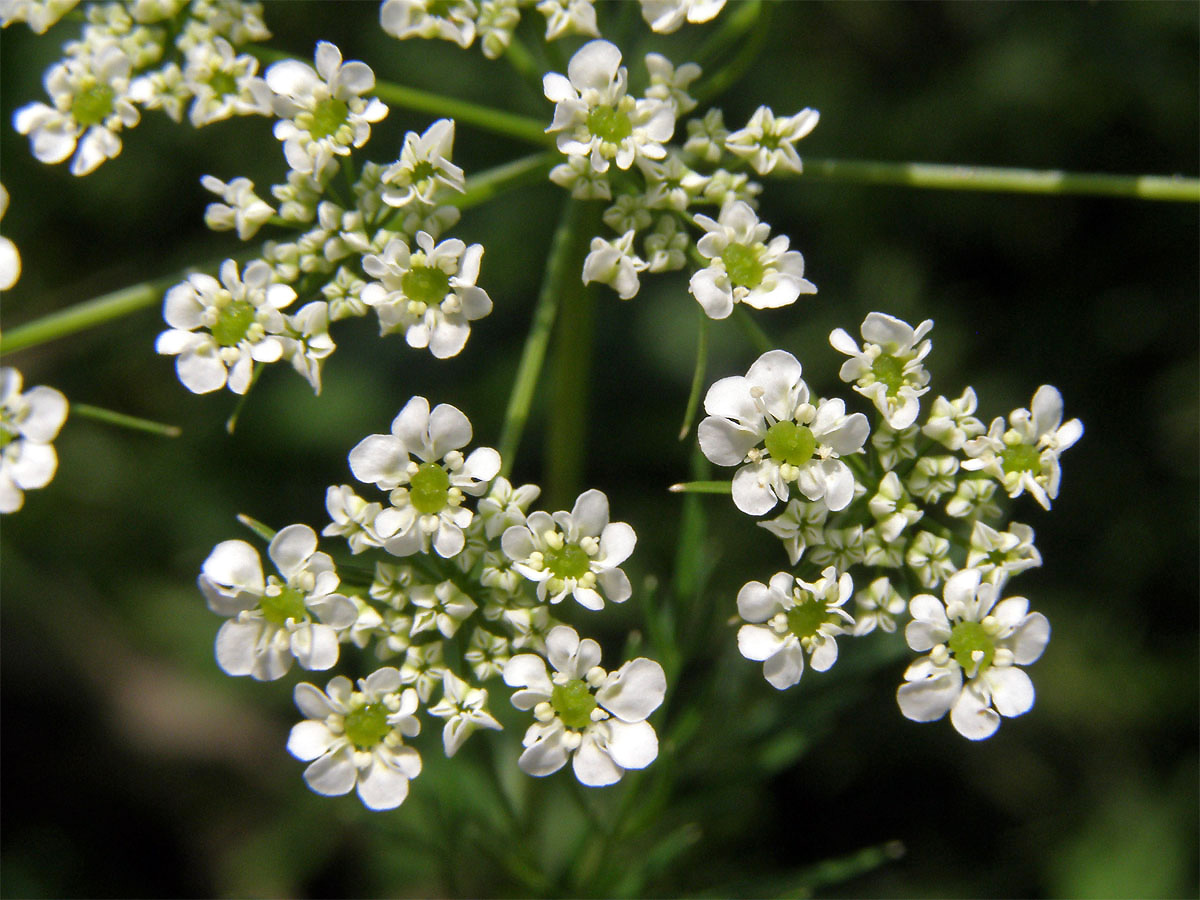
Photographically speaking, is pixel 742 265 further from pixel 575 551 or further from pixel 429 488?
pixel 429 488

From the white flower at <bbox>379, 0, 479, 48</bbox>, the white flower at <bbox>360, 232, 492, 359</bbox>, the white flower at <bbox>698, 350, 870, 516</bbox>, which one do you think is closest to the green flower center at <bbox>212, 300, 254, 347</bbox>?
the white flower at <bbox>360, 232, 492, 359</bbox>

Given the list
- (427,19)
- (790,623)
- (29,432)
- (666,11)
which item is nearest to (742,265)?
(666,11)

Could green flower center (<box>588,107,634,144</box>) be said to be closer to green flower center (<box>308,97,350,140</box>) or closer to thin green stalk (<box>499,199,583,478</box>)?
thin green stalk (<box>499,199,583,478</box>)

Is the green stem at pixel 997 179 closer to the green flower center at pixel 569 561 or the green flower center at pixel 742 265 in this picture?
the green flower center at pixel 742 265

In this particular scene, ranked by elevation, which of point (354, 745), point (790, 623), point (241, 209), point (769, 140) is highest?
point (769, 140)

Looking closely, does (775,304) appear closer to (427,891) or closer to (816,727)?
Result: (816,727)

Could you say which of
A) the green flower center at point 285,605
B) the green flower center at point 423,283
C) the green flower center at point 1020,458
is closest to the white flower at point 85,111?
the green flower center at point 423,283

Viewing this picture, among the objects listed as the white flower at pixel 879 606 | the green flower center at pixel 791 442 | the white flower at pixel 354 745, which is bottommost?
the white flower at pixel 354 745

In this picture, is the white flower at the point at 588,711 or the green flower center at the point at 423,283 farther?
the green flower center at the point at 423,283
